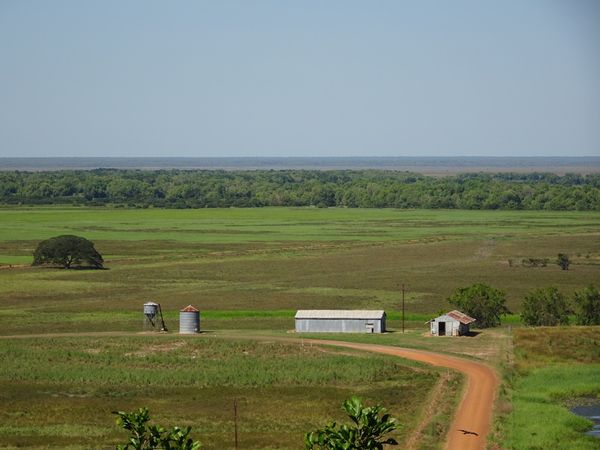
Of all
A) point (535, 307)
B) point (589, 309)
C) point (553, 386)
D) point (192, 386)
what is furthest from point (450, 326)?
point (192, 386)

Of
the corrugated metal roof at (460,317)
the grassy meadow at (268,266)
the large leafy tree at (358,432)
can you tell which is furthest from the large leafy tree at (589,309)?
the large leafy tree at (358,432)

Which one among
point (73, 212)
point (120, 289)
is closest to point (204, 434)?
point (120, 289)

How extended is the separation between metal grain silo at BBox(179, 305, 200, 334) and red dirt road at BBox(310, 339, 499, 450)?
6.75m

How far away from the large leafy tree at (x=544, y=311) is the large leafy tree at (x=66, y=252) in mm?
46232

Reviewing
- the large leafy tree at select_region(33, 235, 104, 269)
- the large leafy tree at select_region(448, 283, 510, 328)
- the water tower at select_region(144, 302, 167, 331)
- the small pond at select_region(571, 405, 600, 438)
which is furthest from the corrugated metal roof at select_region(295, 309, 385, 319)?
the large leafy tree at select_region(33, 235, 104, 269)

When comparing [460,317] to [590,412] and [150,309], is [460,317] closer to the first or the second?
[150,309]

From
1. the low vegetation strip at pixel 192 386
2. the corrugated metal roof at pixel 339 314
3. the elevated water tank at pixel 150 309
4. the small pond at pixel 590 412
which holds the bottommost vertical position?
the small pond at pixel 590 412

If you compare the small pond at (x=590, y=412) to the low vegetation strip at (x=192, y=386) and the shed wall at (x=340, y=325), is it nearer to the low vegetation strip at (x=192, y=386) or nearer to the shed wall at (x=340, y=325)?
the low vegetation strip at (x=192, y=386)

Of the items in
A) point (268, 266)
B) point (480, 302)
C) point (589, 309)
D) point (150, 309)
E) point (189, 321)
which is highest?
point (150, 309)

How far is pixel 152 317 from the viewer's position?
2827 inches

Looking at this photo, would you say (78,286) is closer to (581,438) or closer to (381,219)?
(581,438)

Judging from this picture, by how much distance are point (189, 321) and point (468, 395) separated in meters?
20.9

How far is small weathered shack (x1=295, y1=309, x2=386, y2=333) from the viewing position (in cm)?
7144

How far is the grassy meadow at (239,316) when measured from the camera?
50.4 meters
